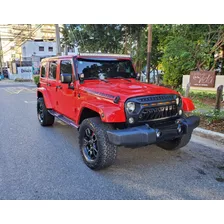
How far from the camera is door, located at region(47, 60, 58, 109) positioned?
5.33 meters

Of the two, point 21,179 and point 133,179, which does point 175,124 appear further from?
point 21,179

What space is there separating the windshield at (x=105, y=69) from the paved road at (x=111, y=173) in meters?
1.58

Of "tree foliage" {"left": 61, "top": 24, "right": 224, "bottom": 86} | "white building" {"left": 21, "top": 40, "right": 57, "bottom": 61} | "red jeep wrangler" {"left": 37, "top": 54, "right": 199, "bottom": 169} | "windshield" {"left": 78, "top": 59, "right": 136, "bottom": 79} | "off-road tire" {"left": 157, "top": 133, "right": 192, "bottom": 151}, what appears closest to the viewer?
"red jeep wrangler" {"left": 37, "top": 54, "right": 199, "bottom": 169}

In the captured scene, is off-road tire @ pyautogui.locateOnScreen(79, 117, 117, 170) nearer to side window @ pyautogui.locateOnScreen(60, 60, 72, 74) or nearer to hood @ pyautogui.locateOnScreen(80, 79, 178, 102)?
hood @ pyautogui.locateOnScreen(80, 79, 178, 102)

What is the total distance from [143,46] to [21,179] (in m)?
12.7

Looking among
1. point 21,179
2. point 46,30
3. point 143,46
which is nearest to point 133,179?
point 21,179

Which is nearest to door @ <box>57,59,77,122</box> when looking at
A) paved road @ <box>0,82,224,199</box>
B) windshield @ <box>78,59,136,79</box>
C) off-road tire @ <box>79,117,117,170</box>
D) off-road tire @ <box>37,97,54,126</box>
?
windshield @ <box>78,59,136,79</box>

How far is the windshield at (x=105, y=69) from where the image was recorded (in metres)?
4.33

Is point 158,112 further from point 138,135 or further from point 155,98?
point 138,135

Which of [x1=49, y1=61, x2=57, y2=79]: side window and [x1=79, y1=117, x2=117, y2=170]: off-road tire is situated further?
[x1=49, y1=61, x2=57, y2=79]: side window

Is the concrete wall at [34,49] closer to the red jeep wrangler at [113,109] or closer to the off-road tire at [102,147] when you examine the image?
the red jeep wrangler at [113,109]

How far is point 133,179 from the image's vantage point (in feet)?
10.8

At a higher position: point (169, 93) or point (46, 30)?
point (46, 30)

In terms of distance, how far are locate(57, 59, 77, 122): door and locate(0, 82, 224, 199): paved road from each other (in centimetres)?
74
